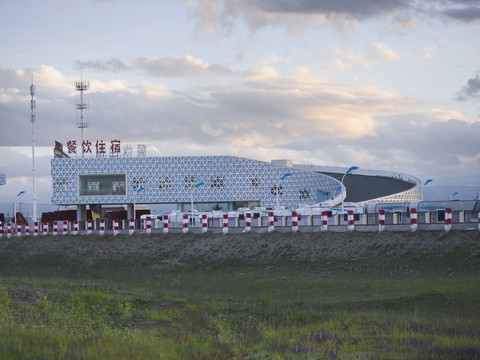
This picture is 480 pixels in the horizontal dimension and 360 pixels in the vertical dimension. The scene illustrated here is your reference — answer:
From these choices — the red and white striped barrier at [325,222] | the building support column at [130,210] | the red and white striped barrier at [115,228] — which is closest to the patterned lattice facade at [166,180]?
the building support column at [130,210]

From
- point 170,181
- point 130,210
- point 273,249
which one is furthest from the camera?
point 130,210

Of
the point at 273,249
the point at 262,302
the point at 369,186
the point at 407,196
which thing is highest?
the point at 369,186

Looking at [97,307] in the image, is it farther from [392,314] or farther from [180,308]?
[392,314]

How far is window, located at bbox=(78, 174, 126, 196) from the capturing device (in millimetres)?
96500

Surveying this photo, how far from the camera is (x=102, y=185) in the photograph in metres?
97.0

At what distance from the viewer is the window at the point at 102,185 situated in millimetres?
96500

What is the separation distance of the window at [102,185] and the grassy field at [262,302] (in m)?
60.5

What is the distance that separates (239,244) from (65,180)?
2691 inches

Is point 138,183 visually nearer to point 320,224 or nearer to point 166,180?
point 166,180

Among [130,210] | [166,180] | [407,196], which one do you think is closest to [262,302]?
[166,180]

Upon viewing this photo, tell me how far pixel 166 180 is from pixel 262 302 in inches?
3111

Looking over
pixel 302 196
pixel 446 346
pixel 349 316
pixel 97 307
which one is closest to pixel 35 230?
pixel 97 307

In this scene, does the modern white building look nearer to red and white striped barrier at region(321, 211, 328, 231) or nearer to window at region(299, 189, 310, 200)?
window at region(299, 189, 310, 200)

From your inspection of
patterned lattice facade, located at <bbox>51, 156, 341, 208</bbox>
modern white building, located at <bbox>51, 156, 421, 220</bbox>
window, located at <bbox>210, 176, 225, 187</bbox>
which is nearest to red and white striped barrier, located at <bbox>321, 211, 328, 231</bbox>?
modern white building, located at <bbox>51, 156, 421, 220</bbox>
